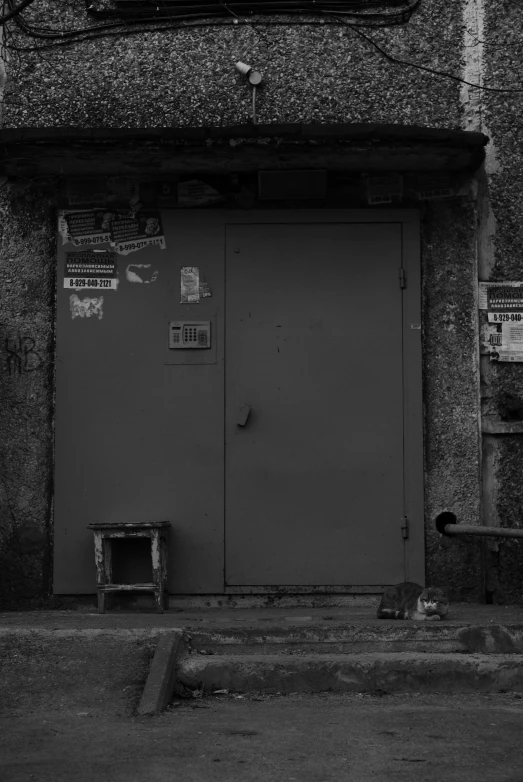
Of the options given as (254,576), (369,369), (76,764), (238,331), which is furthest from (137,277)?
(76,764)

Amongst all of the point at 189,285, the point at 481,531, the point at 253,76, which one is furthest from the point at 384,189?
the point at 481,531

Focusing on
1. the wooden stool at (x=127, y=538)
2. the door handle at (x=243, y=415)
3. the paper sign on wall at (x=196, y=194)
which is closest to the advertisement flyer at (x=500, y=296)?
the door handle at (x=243, y=415)

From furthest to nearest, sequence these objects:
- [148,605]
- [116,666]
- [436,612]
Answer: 1. [148,605]
2. [436,612]
3. [116,666]

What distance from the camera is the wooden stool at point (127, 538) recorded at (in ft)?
20.7

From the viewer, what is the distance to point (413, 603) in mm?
5965

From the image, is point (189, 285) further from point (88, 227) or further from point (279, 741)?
point (279, 741)

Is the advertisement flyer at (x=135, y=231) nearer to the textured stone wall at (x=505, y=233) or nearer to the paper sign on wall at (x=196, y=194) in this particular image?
the paper sign on wall at (x=196, y=194)

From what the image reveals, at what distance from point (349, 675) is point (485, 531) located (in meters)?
1.57

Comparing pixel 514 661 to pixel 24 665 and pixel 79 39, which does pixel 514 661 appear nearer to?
pixel 24 665

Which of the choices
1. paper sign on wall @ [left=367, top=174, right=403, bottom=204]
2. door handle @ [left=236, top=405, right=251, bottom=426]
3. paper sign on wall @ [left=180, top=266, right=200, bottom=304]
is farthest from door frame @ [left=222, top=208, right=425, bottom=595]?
door handle @ [left=236, top=405, right=251, bottom=426]

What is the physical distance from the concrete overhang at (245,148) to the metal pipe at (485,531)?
7.68 ft

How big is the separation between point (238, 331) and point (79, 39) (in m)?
2.28

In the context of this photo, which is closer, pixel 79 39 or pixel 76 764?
pixel 76 764

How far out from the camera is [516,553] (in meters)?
6.57
